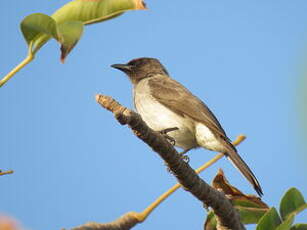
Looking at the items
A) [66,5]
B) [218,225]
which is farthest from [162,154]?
[66,5]

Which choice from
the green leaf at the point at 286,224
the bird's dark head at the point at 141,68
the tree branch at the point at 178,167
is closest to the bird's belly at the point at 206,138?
the bird's dark head at the point at 141,68

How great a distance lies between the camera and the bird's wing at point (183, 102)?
22.4ft

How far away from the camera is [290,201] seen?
226cm

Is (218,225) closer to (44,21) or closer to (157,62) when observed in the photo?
(44,21)

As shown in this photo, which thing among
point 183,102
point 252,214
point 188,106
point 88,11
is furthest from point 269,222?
point 183,102

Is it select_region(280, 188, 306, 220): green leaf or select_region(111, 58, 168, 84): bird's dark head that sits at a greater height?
select_region(111, 58, 168, 84): bird's dark head

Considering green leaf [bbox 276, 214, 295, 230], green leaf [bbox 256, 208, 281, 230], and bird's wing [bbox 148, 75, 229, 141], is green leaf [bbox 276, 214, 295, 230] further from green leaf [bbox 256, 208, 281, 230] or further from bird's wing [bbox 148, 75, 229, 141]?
bird's wing [bbox 148, 75, 229, 141]

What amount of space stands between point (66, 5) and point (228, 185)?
1900mm

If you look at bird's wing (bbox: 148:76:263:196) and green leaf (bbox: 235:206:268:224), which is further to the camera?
bird's wing (bbox: 148:76:263:196)

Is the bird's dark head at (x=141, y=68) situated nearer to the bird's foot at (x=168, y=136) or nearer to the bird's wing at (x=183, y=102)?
the bird's wing at (x=183, y=102)

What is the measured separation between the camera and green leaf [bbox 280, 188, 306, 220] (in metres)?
2.25

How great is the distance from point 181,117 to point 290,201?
4.73 meters

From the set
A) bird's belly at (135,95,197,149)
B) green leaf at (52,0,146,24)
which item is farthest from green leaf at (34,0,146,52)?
bird's belly at (135,95,197,149)

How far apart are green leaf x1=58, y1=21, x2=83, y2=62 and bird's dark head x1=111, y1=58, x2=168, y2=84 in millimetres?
6891
